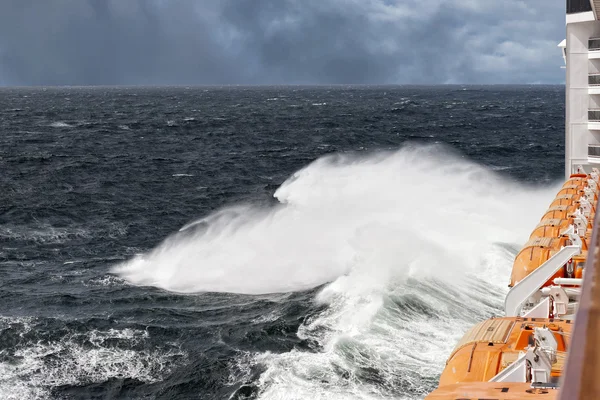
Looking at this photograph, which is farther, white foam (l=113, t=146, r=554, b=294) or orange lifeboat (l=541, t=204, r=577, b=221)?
white foam (l=113, t=146, r=554, b=294)

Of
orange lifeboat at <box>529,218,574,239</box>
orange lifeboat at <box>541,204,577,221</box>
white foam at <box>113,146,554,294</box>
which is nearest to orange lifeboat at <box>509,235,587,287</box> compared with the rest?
orange lifeboat at <box>529,218,574,239</box>

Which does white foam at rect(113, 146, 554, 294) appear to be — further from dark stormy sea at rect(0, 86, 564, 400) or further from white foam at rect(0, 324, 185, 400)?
white foam at rect(0, 324, 185, 400)

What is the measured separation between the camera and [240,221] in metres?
52.9

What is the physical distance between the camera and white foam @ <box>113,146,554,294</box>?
38.0 meters

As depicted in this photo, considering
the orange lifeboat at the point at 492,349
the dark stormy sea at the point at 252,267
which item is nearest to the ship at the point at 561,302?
the orange lifeboat at the point at 492,349

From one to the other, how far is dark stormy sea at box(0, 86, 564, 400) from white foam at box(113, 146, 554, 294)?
17cm

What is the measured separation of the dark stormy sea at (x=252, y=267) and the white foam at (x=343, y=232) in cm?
17

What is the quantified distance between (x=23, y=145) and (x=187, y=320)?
3087 inches

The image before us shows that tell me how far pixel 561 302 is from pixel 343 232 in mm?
26210

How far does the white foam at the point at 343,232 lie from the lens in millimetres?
37969

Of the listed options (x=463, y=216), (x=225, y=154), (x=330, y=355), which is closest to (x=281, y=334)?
(x=330, y=355)

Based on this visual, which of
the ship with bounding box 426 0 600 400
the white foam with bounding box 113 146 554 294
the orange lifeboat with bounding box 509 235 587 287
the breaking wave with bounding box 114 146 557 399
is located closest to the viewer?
the ship with bounding box 426 0 600 400

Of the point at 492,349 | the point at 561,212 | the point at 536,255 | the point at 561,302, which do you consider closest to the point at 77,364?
the point at 536,255

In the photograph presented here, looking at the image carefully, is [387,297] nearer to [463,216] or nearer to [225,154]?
[463,216]
